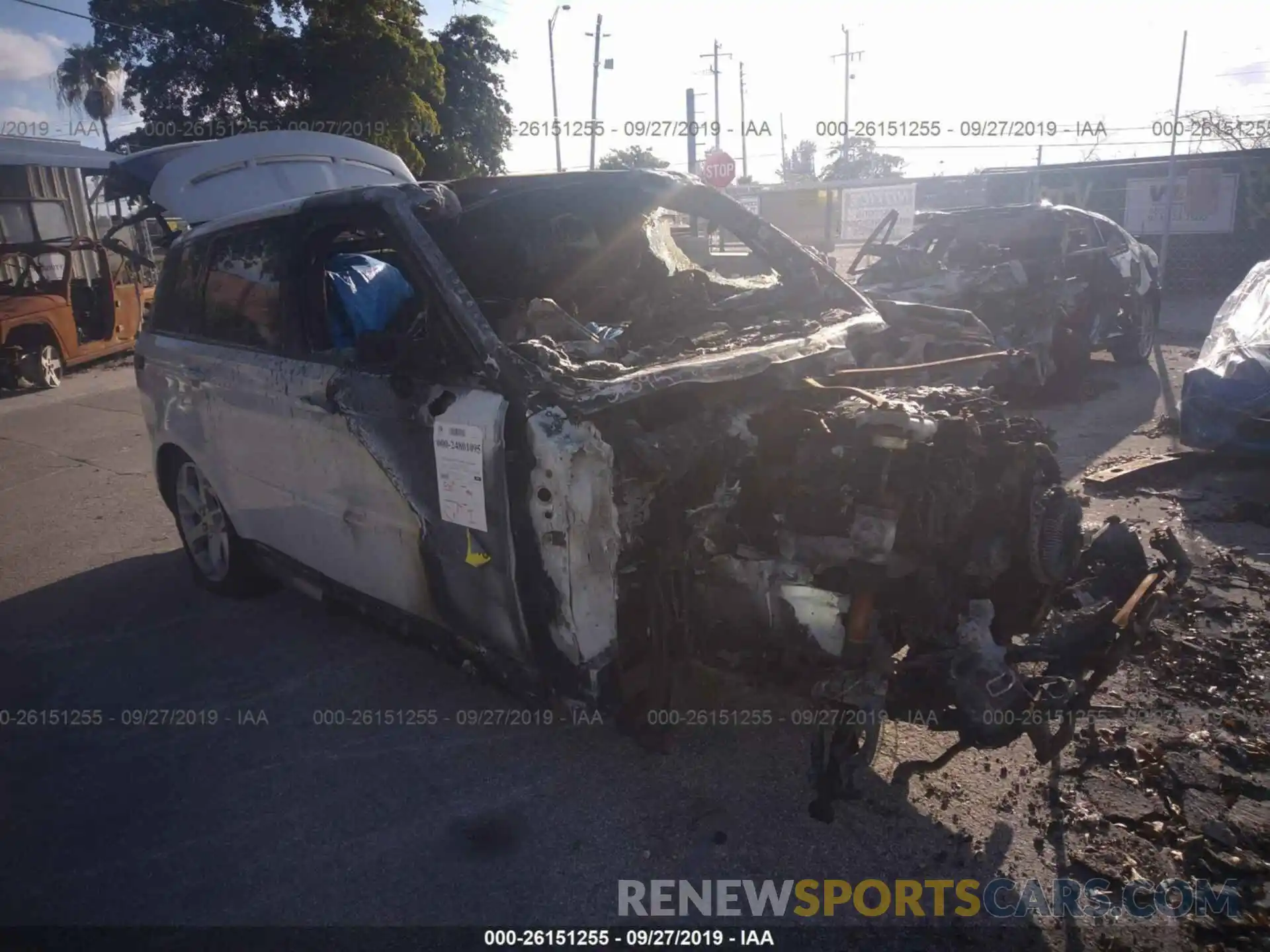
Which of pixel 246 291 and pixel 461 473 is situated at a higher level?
pixel 246 291

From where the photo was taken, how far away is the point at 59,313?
40.7 feet

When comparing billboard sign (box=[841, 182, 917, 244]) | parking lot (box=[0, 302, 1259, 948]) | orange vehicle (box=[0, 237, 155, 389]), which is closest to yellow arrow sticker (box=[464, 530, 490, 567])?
parking lot (box=[0, 302, 1259, 948])

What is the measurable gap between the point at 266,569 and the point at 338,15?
19812 millimetres

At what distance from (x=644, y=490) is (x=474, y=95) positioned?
2768cm

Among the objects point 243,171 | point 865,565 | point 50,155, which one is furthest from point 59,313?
point 865,565

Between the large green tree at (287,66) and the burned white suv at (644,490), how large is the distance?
59.8 feet

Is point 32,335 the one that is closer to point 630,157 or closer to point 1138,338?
point 1138,338

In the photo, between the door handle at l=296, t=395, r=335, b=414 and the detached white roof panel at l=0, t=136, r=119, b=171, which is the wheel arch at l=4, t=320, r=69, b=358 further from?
the door handle at l=296, t=395, r=335, b=414

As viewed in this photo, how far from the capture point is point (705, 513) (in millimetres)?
2820

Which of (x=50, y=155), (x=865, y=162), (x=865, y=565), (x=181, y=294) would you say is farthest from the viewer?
(x=865, y=162)

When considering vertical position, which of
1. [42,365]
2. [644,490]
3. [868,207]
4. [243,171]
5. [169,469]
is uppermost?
[243,171]

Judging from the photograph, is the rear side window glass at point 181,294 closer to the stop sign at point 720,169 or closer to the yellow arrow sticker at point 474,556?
the yellow arrow sticker at point 474,556

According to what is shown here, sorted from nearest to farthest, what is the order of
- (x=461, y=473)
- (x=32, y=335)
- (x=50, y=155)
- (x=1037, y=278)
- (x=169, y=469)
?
(x=461, y=473) → (x=169, y=469) → (x=1037, y=278) → (x=32, y=335) → (x=50, y=155)

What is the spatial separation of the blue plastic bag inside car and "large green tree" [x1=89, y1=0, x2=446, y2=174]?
18.0m
